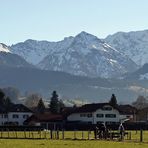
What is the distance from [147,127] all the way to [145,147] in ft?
264

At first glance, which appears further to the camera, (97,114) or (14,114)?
(14,114)

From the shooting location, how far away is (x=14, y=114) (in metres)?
195

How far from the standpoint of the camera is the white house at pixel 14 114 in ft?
631

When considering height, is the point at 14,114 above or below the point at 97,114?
above

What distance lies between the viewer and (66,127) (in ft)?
436

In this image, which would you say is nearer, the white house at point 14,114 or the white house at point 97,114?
the white house at point 97,114

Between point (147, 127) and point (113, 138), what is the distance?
6428cm

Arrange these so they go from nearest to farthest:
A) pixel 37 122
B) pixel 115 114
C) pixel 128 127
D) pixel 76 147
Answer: pixel 76 147 → pixel 128 127 → pixel 37 122 → pixel 115 114

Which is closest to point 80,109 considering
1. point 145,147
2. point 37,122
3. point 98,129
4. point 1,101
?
point 37,122

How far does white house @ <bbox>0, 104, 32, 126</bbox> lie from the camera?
19225 centimetres

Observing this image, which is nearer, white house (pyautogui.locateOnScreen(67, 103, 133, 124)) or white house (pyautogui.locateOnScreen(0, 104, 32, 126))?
white house (pyautogui.locateOnScreen(67, 103, 133, 124))

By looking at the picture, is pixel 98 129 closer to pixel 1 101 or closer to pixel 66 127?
pixel 66 127

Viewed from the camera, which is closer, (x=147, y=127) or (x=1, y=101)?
(x=147, y=127)

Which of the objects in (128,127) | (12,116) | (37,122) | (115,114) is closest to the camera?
(128,127)
